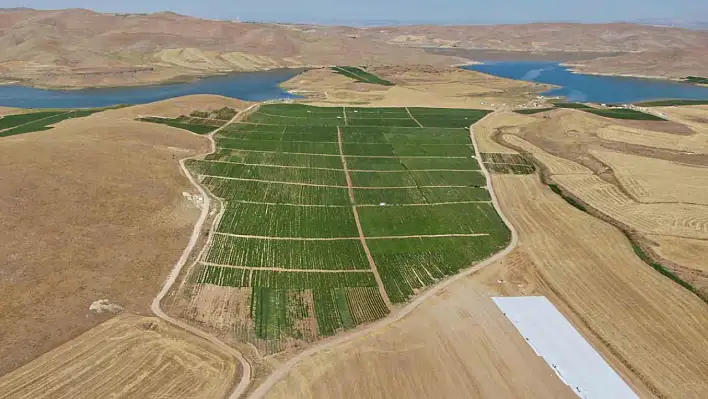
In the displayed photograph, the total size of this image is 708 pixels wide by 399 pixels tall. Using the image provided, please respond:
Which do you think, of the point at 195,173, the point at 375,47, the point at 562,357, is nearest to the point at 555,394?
the point at 562,357

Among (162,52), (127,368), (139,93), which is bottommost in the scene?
(127,368)

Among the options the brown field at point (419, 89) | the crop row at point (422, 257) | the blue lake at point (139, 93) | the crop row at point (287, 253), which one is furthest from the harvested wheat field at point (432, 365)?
the blue lake at point (139, 93)

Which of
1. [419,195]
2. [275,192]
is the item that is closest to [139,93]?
[275,192]

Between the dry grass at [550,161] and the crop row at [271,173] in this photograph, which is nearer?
the crop row at [271,173]

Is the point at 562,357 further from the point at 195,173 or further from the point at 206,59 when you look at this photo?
the point at 206,59

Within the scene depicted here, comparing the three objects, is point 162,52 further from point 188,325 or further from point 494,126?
point 188,325

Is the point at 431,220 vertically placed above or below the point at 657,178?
below

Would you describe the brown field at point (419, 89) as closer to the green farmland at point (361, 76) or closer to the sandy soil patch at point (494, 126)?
the green farmland at point (361, 76)
